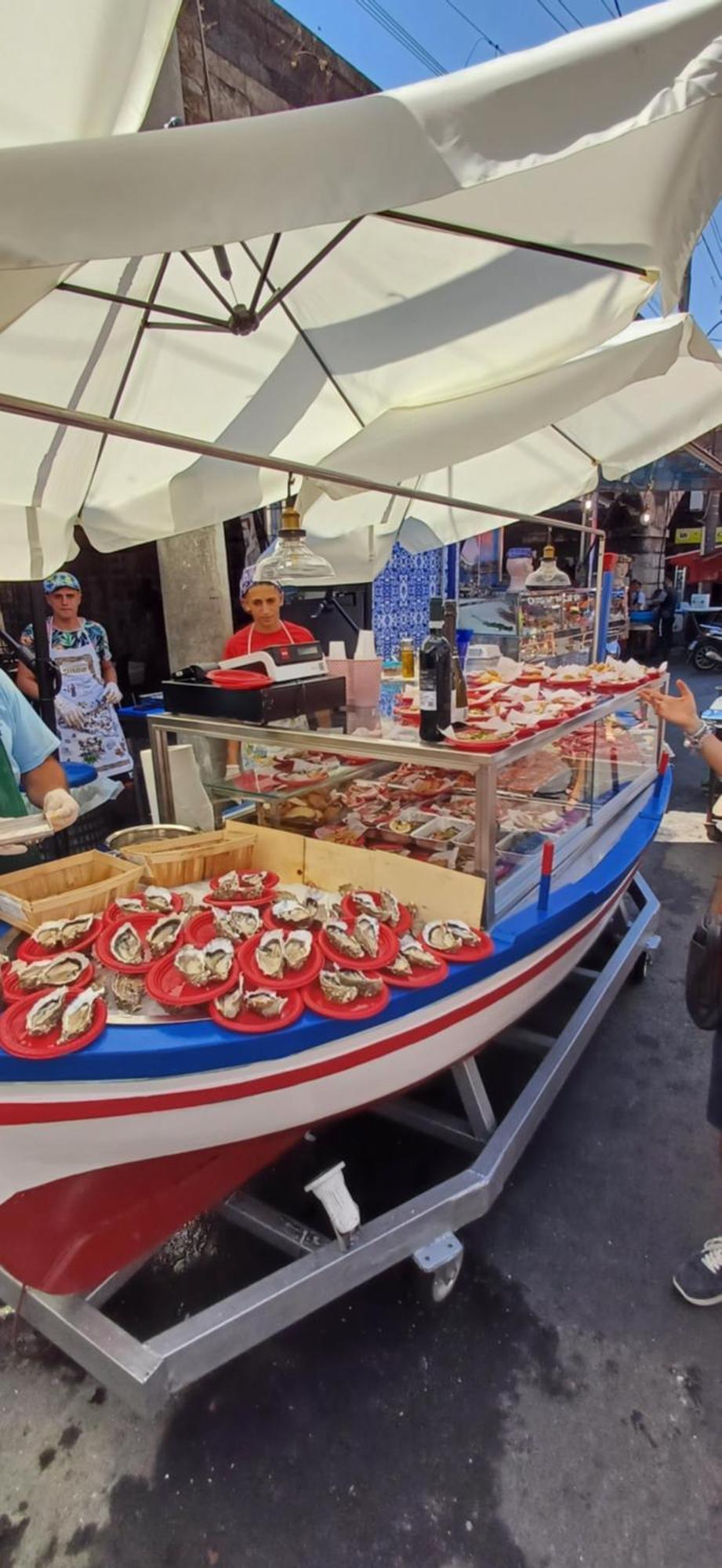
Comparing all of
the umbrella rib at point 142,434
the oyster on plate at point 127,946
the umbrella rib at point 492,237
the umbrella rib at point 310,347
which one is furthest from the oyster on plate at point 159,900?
the umbrella rib at point 310,347

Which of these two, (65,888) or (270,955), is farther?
(65,888)

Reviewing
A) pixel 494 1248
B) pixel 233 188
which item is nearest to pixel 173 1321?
pixel 494 1248

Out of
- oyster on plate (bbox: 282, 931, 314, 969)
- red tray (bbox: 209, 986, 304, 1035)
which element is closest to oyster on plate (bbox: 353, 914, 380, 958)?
oyster on plate (bbox: 282, 931, 314, 969)

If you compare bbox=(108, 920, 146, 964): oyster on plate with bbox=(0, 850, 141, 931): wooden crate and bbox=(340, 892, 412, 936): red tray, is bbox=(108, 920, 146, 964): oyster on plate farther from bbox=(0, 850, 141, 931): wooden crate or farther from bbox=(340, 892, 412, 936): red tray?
bbox=(340, 892, 412, 936): red tray

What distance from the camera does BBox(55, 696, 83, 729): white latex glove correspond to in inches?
173

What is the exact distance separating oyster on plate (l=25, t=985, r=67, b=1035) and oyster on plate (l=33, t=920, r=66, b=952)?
168 mm

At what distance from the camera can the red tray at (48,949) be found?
1580 mm

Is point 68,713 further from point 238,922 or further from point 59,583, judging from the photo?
point 238,922

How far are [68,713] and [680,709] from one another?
3.60 metres

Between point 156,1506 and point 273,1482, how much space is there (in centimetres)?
25

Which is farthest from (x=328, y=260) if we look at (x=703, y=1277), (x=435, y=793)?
(x=703, y=1277)

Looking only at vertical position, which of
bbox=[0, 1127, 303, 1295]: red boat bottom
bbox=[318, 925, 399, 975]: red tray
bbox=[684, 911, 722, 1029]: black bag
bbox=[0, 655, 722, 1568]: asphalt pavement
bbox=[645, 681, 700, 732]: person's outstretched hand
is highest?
bbox=[645, 681, 700, 732]: person's outstretched hand

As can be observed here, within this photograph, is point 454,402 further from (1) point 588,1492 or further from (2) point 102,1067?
(1) point 588,1492

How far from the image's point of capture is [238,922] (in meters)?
1.70
